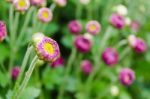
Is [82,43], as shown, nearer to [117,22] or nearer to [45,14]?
[117,22]

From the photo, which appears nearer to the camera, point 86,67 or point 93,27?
point 93,27

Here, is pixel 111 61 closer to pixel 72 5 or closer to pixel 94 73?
pixel 94 73

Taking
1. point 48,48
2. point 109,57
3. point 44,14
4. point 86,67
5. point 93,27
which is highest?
point 48,48

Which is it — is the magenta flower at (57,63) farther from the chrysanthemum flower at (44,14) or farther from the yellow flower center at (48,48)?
the yellow flower center at (48,48)

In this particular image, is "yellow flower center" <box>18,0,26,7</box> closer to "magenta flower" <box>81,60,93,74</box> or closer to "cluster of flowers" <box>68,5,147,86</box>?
"cluster of flowers" <box>68,5,147,86</box>

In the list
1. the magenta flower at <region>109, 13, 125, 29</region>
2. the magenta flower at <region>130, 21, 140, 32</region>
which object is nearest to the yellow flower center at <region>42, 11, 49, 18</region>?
the magenta flower at <region>109, 13, 125, 29</region>

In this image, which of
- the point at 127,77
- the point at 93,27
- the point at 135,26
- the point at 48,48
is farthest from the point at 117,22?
the point at 48,48

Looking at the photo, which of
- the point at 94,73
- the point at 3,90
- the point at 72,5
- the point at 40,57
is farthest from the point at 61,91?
the point at 40,57
